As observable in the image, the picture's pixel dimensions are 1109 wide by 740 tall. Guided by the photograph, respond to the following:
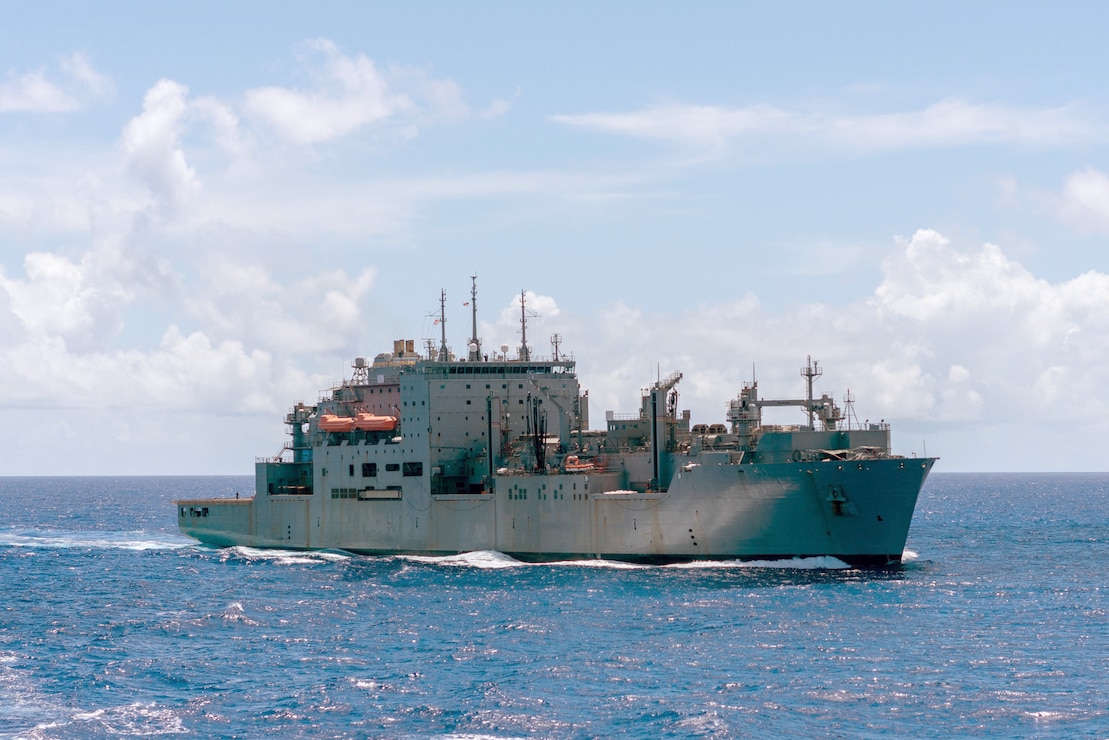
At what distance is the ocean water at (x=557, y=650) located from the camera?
25.2 metres

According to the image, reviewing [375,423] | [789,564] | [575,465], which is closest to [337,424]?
[375,423]

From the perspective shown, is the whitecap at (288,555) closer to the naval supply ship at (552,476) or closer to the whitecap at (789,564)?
the naval supply ship at (552,476)

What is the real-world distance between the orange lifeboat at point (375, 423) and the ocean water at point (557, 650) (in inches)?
242

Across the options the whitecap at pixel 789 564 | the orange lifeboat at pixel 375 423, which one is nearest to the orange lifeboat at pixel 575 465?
the whitecap at pixel 789 564

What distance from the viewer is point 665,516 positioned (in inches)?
1804

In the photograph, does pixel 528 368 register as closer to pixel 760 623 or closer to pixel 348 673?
pixel 760 623

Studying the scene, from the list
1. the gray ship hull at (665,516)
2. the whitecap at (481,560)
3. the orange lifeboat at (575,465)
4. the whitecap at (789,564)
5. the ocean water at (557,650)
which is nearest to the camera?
the ocean water at (557,650)

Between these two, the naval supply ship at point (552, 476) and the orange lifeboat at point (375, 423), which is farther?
the orange lifeboat at point (375, 423)

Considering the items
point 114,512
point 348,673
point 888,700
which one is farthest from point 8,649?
point 114,512

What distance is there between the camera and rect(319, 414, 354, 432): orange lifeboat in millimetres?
55406

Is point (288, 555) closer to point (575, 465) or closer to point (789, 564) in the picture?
point (575, 465)

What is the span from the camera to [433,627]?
35.8 metres

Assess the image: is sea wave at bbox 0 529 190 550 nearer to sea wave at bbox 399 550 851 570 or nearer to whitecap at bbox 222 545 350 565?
whitecap at bbox 222 545 350 565

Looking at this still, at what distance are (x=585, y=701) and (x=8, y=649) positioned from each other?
1731cm
